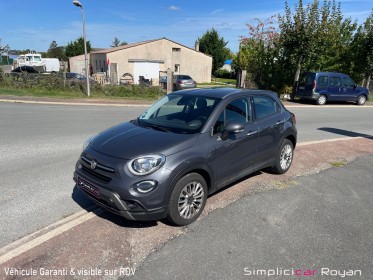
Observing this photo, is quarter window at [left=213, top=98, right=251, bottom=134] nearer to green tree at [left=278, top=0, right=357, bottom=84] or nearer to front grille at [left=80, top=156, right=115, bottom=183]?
front grille at [left=80, top=156, right=115, bottom=183]

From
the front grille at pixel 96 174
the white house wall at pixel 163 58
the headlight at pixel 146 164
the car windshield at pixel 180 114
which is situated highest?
the white house wall at pixel 163 58

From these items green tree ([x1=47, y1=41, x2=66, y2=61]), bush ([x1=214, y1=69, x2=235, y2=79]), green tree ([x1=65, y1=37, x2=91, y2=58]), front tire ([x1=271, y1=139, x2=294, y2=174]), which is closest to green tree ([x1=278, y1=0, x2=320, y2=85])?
front tire ([x1=271, y1=139, x2=294, y2=174])

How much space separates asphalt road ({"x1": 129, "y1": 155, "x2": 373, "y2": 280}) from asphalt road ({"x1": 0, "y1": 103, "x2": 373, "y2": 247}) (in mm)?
1759

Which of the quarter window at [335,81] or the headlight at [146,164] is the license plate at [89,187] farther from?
the quarter window at [335,81]

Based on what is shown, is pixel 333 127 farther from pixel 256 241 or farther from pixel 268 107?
pixel 256 241

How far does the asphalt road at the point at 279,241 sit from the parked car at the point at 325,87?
14849mm

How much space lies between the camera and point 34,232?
11.8ft

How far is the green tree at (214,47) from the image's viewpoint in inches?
2163

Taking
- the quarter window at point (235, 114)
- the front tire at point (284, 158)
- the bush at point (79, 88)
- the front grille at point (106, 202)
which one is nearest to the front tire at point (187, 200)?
the front grille at point (106, 202)

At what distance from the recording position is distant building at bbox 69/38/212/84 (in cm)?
3734

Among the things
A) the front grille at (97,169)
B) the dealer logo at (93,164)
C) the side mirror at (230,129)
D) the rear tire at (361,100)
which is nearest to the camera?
the front grille at (97,169)

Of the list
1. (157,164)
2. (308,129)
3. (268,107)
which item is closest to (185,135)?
(157,164)

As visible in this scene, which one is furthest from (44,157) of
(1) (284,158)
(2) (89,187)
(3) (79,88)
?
(3) (79,88)

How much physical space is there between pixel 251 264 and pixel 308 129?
8.37 m
